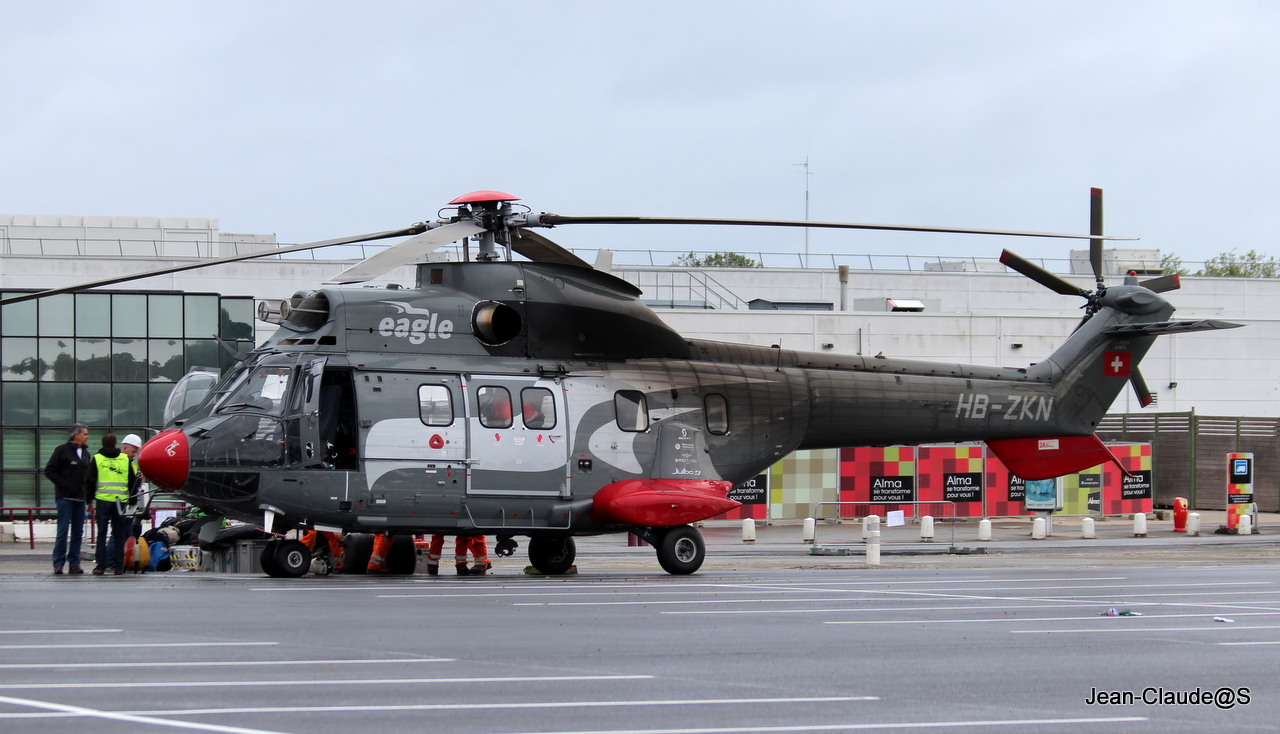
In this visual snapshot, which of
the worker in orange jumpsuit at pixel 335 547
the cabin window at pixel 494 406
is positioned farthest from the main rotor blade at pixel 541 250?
the worker in orange jumpsuit at pixel 335 547

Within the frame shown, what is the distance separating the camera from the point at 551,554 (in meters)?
19.7

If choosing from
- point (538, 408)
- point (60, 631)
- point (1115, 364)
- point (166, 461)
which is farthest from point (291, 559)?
point (1115, 364)

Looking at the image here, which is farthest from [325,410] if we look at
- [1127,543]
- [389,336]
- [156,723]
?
[1127,543]

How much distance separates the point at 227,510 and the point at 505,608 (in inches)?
205

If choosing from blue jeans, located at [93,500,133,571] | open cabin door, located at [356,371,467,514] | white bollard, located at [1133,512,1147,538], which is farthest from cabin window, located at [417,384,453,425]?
white bollard, located at [1133,512,1147,538]

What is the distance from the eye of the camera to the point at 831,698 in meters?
8.26

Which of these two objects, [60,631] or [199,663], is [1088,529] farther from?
[199,663]

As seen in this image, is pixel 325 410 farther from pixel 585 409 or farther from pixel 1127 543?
pixel 1127 543

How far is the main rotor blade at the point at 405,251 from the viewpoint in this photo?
1553cm

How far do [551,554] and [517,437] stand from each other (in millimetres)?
2499

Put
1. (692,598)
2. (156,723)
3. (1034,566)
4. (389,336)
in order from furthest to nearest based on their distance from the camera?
(1034,566), (389,336), (692,598), (156,723)

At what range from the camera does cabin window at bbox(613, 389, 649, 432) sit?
18.8 meters

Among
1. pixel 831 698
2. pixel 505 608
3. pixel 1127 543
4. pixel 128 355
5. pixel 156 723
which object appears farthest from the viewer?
pixel 128 355

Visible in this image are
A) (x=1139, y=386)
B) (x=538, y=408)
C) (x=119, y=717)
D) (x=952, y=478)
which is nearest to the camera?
(x=119, y=717)
